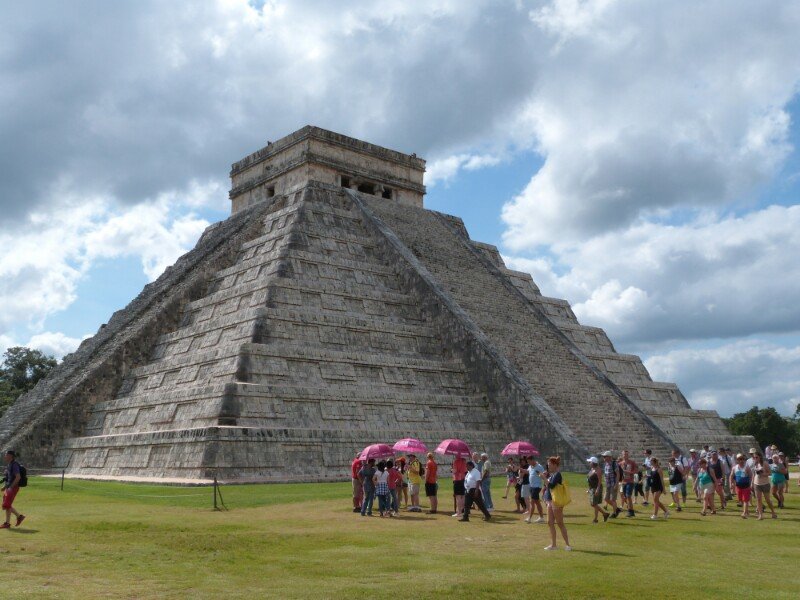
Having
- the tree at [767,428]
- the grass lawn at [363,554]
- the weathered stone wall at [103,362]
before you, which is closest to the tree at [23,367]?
the weathered stone wall at [103,362]

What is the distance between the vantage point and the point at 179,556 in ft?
31.4

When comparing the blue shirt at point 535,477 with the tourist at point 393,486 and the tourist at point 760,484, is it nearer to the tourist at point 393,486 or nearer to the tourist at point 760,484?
the tourist at point 393,486

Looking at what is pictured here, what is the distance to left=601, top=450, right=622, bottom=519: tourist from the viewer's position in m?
13.6

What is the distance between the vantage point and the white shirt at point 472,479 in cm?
1327

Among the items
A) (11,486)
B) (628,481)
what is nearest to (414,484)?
(628,481)

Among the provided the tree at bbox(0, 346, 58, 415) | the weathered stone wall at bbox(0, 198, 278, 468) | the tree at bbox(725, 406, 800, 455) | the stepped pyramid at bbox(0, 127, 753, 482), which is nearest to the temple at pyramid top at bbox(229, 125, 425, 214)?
the stepped pyramid at bbox(0, 127, 753, 482)

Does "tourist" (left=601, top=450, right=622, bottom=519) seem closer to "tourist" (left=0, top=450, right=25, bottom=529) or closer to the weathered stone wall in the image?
"tourist" (left=0, top=450, right=25, bottom=529)

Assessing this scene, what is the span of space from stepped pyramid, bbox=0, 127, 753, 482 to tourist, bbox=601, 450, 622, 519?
24.3 ft

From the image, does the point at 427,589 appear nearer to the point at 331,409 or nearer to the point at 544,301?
the point at 331,409

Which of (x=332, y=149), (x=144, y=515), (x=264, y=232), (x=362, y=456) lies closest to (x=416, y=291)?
(x=264, y=232)

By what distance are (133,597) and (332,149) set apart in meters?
27.8

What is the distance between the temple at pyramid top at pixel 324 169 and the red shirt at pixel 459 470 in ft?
65.1

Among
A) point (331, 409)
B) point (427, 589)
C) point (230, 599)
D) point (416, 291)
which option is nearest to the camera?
point (230, 599)

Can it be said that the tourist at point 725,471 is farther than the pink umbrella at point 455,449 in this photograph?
Yes
